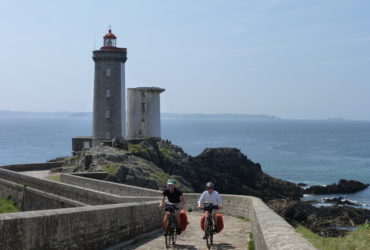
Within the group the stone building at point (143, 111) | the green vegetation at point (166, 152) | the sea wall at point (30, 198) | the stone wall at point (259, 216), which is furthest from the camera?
the stone building at point (143, 111)

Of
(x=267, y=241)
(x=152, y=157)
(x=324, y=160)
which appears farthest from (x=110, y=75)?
(x=324, y=160)

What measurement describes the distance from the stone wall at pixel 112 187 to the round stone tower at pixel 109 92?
22.0 m

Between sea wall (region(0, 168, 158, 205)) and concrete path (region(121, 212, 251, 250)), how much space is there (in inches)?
135

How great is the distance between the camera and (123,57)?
5159cm

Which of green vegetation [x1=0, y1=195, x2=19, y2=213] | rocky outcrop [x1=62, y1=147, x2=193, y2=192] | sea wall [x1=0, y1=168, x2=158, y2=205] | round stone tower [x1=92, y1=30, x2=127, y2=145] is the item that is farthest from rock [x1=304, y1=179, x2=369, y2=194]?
sea wall [x1=0, y1=168, x2=158, y2=205]

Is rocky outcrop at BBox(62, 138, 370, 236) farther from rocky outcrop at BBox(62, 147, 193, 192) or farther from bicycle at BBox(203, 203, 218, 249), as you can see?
bicycle at BBox(203, 203, 218, 249)

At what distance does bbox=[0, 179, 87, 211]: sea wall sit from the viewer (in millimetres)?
24812

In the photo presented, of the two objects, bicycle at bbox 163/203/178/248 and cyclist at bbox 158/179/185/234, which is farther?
cyclist at bbox 158/179/185/234

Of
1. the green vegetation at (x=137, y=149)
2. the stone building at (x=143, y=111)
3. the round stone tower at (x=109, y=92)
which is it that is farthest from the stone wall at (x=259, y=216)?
the stone building at (x=143, y=111)

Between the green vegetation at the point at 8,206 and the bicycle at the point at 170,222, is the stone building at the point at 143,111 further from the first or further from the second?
the bicycle at the point at 170,222

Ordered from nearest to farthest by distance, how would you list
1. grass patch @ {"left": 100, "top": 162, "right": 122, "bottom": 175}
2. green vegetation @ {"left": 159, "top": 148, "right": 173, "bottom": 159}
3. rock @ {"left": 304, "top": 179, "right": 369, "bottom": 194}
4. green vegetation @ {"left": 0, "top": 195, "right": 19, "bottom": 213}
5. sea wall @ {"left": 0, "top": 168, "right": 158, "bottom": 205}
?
sea wall @ {"left": 0, "top": 168, "right": 158, "bottom": 205}, green vegetation @ {"left": 0, "top": 195, "right": 19, "bottom": 213}, grass patch @ {"left": 100, "top": 162, "right": 122, "bottom": 175}, green vegetation @ {"left": 159, "top": 148, "right": 173, "bottom": 159}, rock @ {"left": 304, "top": 179, "right": 369, "bottom": 194}

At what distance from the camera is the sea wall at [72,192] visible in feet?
62.8

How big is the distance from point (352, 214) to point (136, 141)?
61.6 ft

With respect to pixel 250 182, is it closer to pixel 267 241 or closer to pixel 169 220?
pixel 169 220
